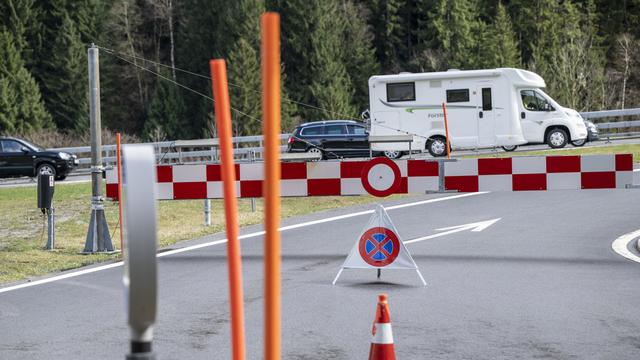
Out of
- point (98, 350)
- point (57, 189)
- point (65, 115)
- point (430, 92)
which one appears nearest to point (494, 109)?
point (430, 92)

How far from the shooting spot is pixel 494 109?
1291 inches

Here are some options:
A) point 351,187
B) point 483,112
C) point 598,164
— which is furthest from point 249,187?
point 483,112

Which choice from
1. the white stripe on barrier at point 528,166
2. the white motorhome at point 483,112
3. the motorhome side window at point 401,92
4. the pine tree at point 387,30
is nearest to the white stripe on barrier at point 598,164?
the white stripe on barrier at point 528,166

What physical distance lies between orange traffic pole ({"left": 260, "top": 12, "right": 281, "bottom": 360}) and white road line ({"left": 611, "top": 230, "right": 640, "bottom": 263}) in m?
12.5

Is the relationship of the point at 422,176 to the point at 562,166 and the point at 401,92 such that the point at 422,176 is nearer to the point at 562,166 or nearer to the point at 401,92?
the point at 562,166

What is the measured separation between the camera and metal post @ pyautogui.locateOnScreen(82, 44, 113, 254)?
16062mm

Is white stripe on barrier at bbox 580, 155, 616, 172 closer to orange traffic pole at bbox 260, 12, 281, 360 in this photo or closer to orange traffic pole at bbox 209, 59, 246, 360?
orange traffic pole at bbox 209, 59, 246, 360

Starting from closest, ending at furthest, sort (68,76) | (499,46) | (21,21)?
(499,46), (68,76), (21,21)

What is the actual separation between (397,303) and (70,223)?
11.2 m

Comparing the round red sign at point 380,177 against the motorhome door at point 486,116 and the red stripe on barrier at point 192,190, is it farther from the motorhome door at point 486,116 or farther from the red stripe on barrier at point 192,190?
the motorhome door at point 486,116

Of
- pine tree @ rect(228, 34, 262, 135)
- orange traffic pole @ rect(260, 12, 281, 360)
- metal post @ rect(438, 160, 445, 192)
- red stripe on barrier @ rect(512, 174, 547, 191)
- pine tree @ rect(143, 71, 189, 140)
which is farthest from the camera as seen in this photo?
pine tree @ rect(143, 71, 189, 140)

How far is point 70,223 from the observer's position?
67.6 ft

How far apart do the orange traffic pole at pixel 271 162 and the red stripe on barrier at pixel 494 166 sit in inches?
461

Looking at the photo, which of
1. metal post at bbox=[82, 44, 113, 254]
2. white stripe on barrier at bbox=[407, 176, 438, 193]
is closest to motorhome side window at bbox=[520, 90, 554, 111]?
metal post at bbox=[82, 44, 113, 254]
